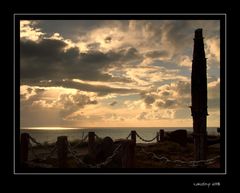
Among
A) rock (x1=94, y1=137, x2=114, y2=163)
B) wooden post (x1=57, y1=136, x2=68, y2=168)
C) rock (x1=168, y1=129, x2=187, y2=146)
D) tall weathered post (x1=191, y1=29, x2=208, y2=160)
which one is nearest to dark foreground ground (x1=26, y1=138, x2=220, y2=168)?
rock (x1=94, y1=137, x2=114, y2=163)

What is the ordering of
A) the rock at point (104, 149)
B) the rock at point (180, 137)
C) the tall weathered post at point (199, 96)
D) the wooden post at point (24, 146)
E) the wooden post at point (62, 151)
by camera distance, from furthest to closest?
the rock at point (180, 137)
the rock at point (104, 149)
the wooden post at point (24, 146)
the tall weathered post at point (199, 96)
the wooden post at point (62, 151)

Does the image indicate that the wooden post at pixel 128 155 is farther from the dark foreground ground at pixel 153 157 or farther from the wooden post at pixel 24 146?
the wooden post at pixel 24 146

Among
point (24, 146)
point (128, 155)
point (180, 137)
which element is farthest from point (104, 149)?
point (180, 137)

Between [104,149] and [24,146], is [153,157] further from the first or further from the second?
[24,146]

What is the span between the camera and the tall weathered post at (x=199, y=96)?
995 centimetres

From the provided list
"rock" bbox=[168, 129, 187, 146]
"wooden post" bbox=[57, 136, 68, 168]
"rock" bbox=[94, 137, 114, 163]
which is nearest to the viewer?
"wooden post" bbox=[57, 136, 68, 168]

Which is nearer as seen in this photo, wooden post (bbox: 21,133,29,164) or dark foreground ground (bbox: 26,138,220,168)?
wooden post (bbox: 21,133,29,164)

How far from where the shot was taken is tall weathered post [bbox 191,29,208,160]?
995cm

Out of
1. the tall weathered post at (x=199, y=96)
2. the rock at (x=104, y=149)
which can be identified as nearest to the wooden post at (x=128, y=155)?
the tall weathered post at (x=199, y=96)

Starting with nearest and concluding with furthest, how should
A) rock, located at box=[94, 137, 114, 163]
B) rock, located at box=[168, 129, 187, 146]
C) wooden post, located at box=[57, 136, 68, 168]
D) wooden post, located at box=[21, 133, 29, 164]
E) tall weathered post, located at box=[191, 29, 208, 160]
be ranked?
wooden post, located at box=[57, 136, 68, 168] → tall weathered post, located at box=[191, 29, 208, 160] → wooden post, located at box=[21, 133, 29, 164] → rock, located at box=[94, 137, 114, 163] → rock, located at box=[168, 129, 187, 146]

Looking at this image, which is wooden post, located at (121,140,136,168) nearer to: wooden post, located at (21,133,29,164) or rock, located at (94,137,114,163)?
rock, located at (94,137,114,163)

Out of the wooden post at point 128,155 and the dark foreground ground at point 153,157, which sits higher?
the wooden post at point 128,155

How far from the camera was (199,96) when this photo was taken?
9.91m
